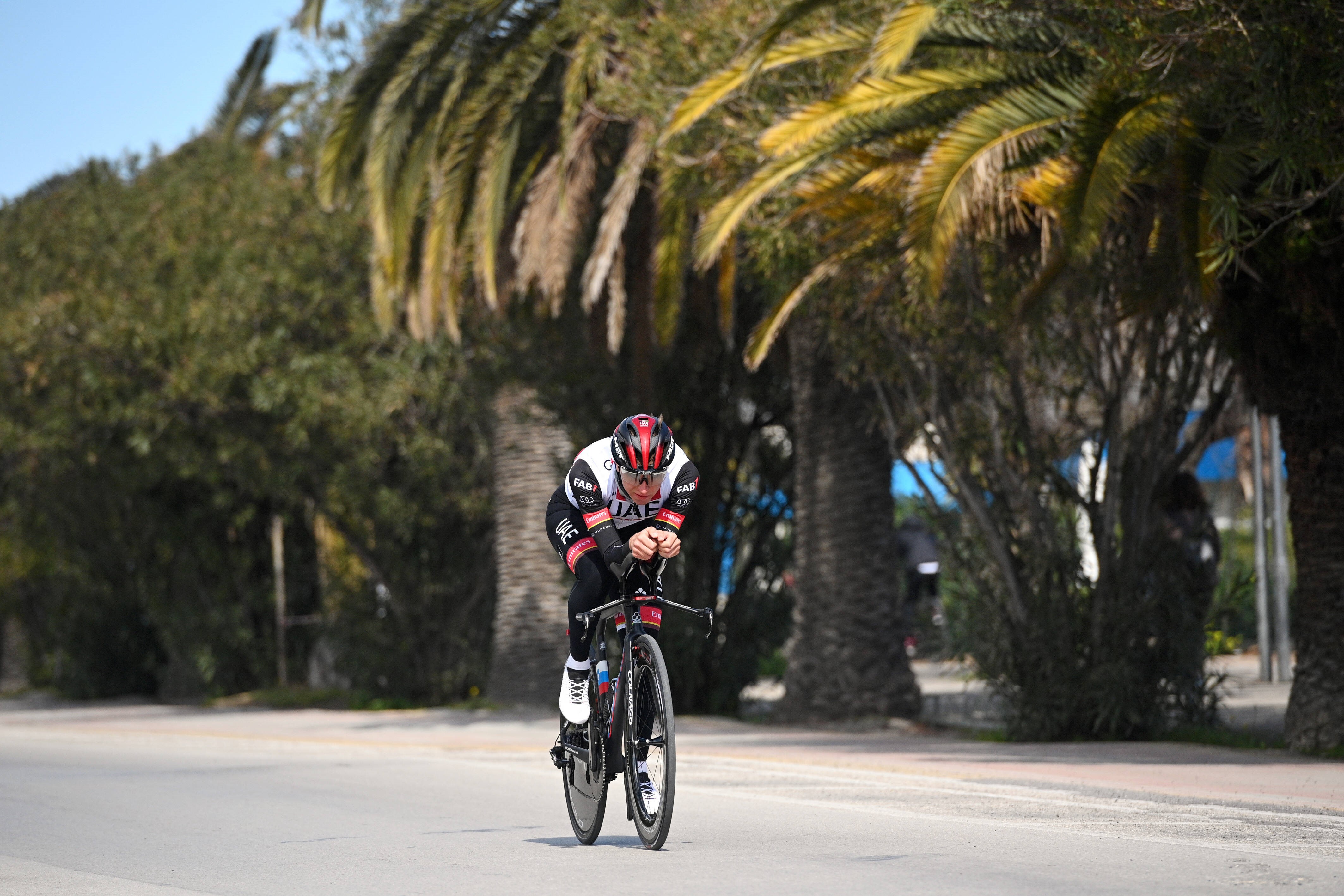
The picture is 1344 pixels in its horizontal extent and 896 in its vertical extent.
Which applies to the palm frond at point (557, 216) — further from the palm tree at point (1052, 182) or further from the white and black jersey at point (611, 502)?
the white and black jersey at point (611, 502)

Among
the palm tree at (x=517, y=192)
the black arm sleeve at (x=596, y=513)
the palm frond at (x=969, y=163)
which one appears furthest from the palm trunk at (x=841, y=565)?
the black arm sleeve at (x=596, y=513)

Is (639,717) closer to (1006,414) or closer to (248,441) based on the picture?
(1006,414)

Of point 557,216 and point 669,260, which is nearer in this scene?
point 669,260

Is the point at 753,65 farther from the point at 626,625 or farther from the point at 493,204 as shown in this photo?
the point at 626,625

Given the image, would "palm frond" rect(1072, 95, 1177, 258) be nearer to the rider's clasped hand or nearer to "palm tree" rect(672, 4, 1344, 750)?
"palm tree" rect(672, 4, 1344, 750)

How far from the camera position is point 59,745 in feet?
51.9

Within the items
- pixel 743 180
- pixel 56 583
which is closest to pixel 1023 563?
pixel 743 180

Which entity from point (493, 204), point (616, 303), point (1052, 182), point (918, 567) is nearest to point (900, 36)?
point (1052, 182)

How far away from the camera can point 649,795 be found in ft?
24.1

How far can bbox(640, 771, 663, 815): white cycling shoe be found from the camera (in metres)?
7.29

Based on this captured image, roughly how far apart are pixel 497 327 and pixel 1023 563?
23.2ft

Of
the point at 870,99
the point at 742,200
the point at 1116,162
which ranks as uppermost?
the point at 870,99

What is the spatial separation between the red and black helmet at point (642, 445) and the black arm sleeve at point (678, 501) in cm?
19

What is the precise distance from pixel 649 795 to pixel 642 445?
62.7 inches
